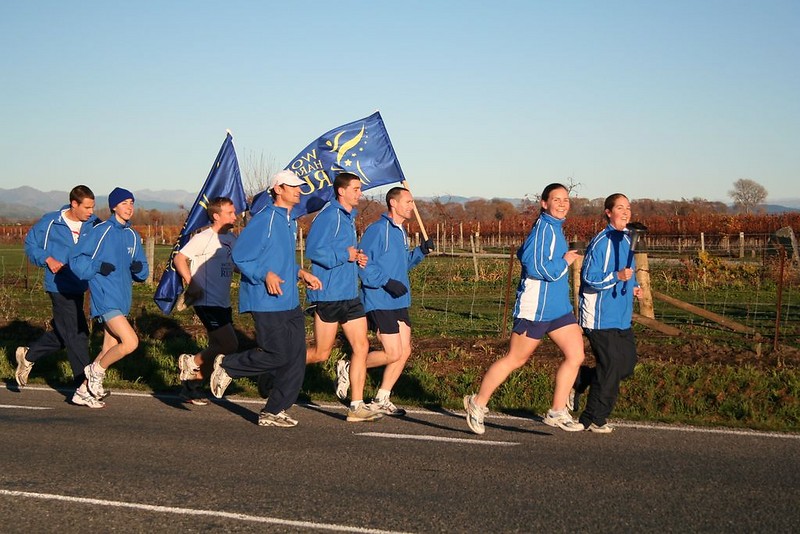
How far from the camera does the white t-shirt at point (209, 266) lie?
9852mm

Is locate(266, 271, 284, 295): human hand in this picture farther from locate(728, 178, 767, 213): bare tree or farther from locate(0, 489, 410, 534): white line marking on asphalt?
locate(728, 178, 767, 213): bare tree

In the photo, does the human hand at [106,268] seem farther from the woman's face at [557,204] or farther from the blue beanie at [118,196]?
the woman's face at [557,204]

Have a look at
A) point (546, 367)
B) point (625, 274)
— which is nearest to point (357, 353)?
point (625, 274)

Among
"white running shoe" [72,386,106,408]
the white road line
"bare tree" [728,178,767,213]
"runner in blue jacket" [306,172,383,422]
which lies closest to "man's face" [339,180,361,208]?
"runner in blue jacket" [306,172,383,422]

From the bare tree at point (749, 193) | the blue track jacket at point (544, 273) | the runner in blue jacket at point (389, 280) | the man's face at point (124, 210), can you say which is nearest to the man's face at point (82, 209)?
the man's face at point (124, 210)

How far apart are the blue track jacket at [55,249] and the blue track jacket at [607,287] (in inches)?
197

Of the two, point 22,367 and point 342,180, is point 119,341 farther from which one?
point 342,180

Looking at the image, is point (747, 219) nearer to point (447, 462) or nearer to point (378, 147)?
point (378, 147)

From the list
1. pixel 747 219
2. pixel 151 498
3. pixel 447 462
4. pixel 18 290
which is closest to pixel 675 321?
pixel 447 462

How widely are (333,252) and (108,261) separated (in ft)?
7.44

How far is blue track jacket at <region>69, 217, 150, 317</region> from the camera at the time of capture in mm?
9602

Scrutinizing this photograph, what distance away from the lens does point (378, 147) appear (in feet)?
43.8

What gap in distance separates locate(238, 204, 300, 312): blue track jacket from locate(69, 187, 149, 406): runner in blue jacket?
168 cm

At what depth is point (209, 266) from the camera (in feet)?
32.4
